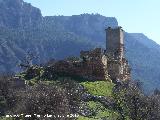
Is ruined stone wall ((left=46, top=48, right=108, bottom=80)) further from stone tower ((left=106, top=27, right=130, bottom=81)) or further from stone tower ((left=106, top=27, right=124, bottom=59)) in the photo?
stone tower ((left=106, top=27, right=124, bottom=59))

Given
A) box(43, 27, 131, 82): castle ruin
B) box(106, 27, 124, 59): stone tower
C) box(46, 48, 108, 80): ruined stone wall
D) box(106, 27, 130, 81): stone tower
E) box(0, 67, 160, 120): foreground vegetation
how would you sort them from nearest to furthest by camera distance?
box(0, 67, 160, 120): foreground vegetation → box(46, 48, 108, 80): ruined stone wall → box(43, 27, 131, 82): castle ruin → box(106, 27, 130, 81): stone tower → box(106, 27, 124, 59): stone tower

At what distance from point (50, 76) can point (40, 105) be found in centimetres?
3824

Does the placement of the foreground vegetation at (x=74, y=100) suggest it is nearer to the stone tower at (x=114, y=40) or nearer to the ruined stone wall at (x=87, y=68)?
the ruined stone wall at (x=87, y=68)

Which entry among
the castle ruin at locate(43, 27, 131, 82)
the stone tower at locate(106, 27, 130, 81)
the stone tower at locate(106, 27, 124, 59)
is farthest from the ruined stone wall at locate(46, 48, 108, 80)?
the stone tower at locate(106, 27, 124, 59)

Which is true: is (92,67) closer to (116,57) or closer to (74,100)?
(116,57)

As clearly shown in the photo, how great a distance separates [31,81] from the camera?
96250 mm

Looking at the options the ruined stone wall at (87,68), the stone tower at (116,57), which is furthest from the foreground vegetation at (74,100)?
the stone tower at (116,57)

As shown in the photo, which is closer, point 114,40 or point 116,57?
point 116,57

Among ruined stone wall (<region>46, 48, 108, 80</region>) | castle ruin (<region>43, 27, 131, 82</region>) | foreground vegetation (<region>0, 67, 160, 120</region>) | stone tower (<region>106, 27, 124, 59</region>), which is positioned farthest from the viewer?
stone tower (<region>106, 27, 124, 59</region>)

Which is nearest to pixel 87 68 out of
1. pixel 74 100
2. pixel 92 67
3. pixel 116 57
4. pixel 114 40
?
pixel 92 67

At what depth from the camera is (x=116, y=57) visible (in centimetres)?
11056

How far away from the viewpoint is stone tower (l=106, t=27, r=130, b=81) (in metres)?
104

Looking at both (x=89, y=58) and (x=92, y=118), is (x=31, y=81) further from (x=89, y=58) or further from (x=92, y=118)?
(x=92, y=118)

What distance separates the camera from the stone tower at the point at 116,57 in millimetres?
104312
